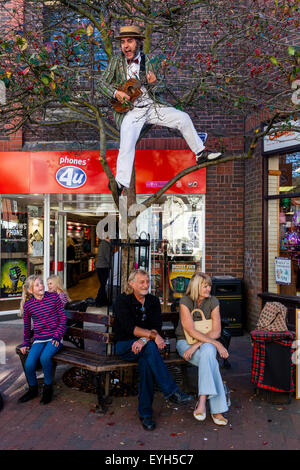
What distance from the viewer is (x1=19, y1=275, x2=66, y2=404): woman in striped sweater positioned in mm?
4625

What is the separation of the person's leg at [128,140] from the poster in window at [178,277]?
3.77 meters

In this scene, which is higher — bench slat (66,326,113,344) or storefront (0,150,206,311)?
storefront (0,150,206,311)

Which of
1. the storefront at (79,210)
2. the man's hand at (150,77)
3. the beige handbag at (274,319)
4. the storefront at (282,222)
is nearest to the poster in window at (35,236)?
the storefront at (79,210)

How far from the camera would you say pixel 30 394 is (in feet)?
15.1

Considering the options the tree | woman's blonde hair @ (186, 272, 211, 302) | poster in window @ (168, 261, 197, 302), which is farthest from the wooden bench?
poster in window @ (168, 261, 197, 302)

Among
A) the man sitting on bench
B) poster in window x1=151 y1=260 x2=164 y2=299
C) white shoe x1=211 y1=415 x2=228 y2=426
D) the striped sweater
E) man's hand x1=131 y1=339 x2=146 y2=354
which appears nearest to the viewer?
white shoe x1=211 y1=415 x2=228 y2=426

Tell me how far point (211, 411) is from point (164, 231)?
16.6 ft

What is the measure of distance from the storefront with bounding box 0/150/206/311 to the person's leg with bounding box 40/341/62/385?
418cm

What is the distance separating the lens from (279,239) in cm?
748

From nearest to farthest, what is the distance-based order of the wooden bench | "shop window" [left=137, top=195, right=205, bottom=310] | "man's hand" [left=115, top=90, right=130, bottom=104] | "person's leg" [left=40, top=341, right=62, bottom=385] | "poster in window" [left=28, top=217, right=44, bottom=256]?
the wooden bench < "person's leg" [left=40, top=341, right=62, bottom=385] < "man's hand" [left=115, top=90, right=130, bottom=104] < "shop window" [left=137, top=195, right=205, bottom=310] < "poster in window" [left=28, top=217, right=44, bottom=256]

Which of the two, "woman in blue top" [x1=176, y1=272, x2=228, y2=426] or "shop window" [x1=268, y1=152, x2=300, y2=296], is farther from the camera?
"shop window" [x1=268, y1=152, x2=300, y2=296]

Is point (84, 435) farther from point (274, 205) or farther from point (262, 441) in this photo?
point (274, 205)

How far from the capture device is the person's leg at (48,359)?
15.1ft

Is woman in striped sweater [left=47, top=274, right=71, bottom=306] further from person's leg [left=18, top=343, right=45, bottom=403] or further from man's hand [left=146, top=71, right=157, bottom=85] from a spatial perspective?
man's hand [left=146, top=71, right=157, bottom=85]
